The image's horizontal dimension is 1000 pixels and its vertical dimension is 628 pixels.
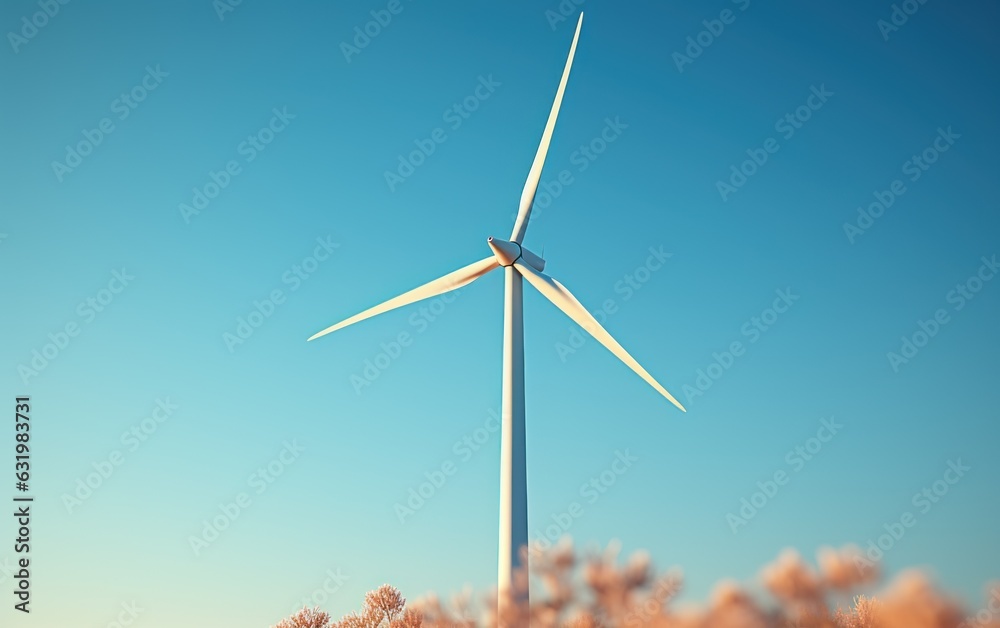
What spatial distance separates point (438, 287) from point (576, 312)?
6279 millimetres

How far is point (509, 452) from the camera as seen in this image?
3002 centimetres

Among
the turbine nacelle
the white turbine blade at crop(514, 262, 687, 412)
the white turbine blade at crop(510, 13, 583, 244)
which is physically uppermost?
the white turbine blade at crop(510, 13, 583, 244)

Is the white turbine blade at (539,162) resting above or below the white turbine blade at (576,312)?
above

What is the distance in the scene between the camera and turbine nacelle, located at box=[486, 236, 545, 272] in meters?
32.8

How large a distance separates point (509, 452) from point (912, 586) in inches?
908

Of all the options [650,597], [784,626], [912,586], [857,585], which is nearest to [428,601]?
[650,597]

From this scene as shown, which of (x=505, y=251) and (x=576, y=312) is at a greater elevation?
(x=505, y=251)

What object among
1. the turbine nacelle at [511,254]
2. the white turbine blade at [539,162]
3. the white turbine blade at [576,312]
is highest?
the white turbine blade at [539,162]

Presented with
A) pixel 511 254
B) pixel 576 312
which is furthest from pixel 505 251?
pixel 576 312

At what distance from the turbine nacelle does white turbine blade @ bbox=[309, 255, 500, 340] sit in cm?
65

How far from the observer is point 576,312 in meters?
32.9

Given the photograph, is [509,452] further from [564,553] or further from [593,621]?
[593,621]

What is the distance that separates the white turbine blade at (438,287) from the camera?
1345 inches

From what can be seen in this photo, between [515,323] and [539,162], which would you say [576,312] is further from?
[539,162]
